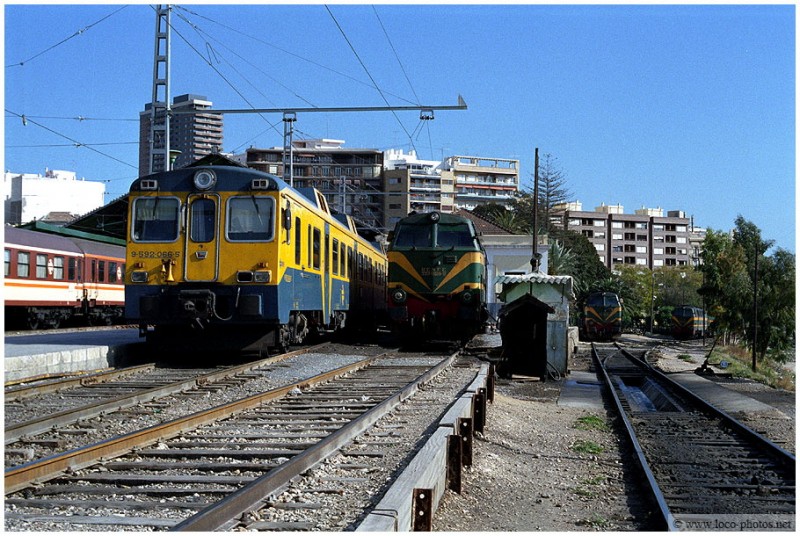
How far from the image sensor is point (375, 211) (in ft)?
399

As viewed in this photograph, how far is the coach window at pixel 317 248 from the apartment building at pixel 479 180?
114m

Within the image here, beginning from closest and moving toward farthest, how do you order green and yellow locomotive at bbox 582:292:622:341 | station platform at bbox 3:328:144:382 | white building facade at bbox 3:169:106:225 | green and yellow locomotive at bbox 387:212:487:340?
station platform at bbox 3:328:144:382
green and yellow locomotive at bbox 387:212:487:340
green and yellow locomotive at bbox 582:292:622:341
white building facade at bbox 3:169:106:225

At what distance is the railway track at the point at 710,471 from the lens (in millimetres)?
6289

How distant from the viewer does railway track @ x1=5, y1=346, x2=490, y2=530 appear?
4902 millimetres

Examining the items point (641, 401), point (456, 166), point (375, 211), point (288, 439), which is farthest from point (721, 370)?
point (456, 166)

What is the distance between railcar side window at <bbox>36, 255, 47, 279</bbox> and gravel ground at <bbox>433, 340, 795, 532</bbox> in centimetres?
1814

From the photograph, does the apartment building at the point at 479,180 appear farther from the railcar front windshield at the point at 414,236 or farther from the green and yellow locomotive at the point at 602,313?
the railcar front windshield at the point at 414,236

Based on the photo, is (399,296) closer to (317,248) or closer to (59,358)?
(317,248)

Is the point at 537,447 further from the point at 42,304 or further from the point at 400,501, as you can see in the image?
the point at 42,304

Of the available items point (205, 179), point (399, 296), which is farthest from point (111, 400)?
point (399, 296)

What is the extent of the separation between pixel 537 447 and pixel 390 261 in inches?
451

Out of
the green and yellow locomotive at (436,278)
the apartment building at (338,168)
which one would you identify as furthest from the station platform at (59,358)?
the apartment building at (338,168)

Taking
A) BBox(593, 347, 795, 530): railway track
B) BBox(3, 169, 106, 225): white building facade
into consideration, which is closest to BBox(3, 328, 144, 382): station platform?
BBox(593, 347, 795, 530): railway track

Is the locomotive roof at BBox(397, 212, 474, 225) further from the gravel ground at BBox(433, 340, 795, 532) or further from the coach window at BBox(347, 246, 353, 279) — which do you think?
the gravel ground at BBox(433, 340, 795, 532)
